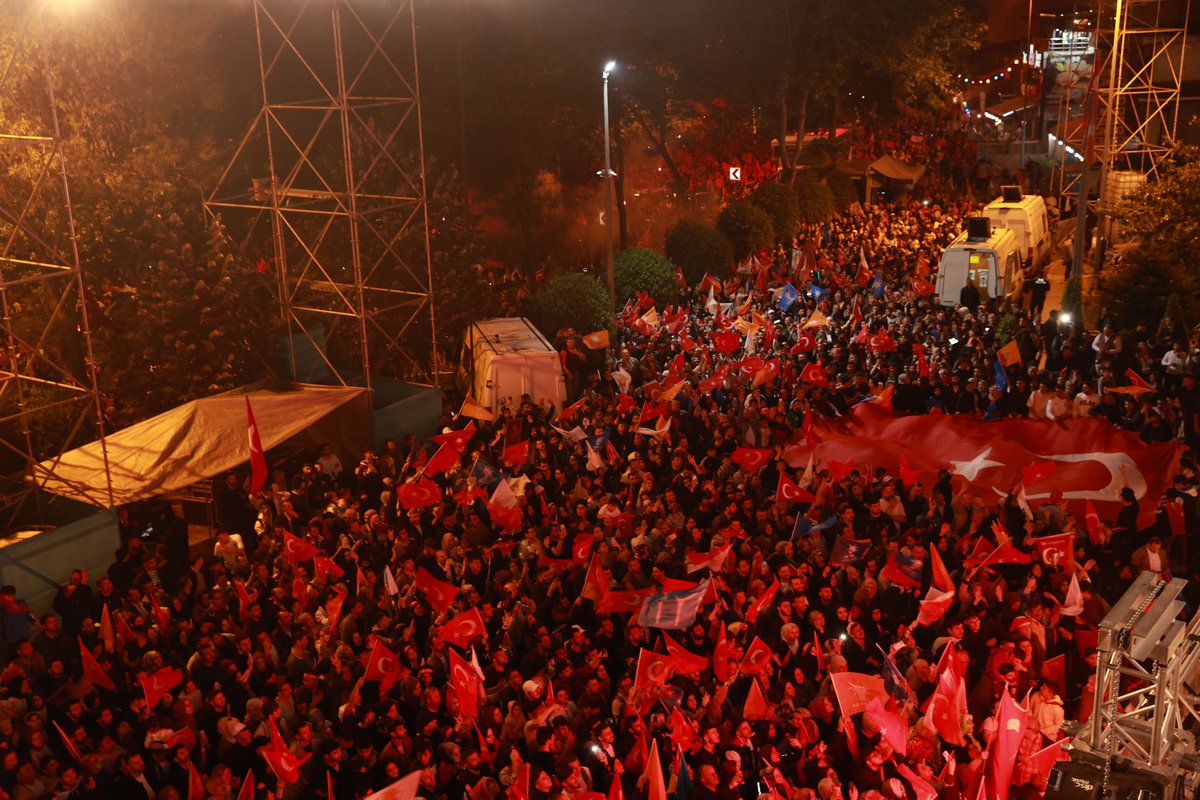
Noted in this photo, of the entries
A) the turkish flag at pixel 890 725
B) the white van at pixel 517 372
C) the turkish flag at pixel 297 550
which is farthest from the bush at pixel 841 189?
the turkish flag at pixel 890 725

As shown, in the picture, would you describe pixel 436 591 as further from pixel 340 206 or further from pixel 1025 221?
pixel 1025 221

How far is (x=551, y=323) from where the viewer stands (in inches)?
931

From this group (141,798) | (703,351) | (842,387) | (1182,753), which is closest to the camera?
(1182,753)

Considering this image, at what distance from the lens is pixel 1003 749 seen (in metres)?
9.18

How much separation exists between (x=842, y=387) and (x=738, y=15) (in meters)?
21.7

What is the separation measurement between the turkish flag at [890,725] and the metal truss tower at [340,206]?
11.0 m

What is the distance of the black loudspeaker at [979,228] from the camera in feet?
87.4

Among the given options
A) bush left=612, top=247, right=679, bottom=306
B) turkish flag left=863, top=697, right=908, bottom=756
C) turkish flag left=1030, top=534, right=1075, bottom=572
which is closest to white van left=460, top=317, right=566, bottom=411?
bush left=612, top=247, right=679, bottom=306

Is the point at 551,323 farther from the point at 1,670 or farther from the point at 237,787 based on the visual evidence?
the point at 237,787

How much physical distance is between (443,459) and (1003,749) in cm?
793

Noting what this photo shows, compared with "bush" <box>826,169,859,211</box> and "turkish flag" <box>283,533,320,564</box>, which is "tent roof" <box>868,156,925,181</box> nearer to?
"bush" <box>826,169,859,211</box>

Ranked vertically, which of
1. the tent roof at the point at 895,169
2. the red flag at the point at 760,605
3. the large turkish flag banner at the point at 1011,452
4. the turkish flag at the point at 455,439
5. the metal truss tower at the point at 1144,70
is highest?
the metal truss tower at the point at 1144,70

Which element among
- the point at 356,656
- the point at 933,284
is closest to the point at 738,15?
the point at 933,284

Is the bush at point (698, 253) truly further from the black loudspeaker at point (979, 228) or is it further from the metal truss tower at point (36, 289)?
the metal truss tower at point (36, 289)
